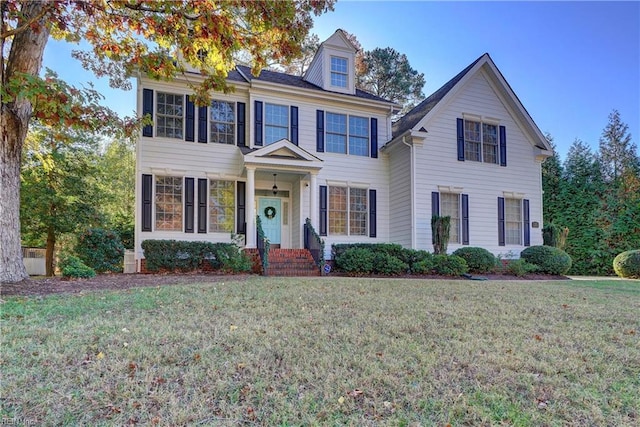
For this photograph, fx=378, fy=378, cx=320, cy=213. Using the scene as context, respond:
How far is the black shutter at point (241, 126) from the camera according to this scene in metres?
12.9

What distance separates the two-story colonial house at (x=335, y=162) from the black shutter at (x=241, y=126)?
35 millimetres

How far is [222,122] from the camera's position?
12758mm

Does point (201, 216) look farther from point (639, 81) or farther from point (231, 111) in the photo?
point (639, 81)

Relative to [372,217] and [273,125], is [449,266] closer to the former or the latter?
[372,217]

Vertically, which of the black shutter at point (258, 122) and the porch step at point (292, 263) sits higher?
the black shutter at point (258, 122)

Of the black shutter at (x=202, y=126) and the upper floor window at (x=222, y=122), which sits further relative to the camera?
the upper floor window at (x=222, y=122)

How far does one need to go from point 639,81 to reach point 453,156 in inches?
367

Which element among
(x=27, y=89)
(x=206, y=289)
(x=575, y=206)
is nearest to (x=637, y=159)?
(x=575, y=206)

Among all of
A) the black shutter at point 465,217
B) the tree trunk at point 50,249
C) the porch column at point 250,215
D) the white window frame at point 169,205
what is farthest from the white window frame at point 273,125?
the tree trunk at point 50,249

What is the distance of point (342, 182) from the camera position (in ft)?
45.3

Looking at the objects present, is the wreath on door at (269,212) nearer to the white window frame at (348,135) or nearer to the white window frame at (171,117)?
Result: the white window frame at (348,135)

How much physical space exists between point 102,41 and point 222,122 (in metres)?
5.03

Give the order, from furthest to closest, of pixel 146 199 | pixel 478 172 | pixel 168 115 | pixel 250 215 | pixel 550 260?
1. pixel 478 172
2. pixel 550 260
3. pixel 168 115
4. pixel 250 215
5. pixel 146 199

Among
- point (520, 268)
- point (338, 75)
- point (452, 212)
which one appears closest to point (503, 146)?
point (452, 212)
